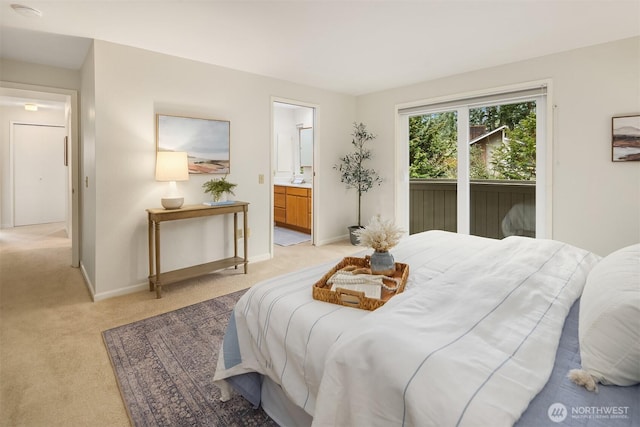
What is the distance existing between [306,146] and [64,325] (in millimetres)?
4959

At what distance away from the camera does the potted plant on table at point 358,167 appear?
5227 mm

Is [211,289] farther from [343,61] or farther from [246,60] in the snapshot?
[343,61]

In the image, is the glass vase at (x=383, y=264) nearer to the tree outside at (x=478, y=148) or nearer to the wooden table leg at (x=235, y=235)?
the wooden table leg at (x=235, y=235)

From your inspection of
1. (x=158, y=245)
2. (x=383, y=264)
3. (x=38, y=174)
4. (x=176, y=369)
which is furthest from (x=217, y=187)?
(x=38, y=174)

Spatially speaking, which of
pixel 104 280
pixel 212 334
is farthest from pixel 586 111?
pixel 104 280

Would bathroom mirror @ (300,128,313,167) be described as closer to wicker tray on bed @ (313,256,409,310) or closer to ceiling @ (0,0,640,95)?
ceiling @ (0,0,640,95)

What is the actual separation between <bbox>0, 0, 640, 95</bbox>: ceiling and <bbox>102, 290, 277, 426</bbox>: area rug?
92.4 inches

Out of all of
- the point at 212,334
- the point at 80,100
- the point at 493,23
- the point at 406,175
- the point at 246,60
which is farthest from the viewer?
the point at 406,175

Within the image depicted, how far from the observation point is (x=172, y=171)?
3.23m

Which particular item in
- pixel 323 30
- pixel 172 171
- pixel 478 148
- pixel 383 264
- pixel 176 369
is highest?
pixel 323 30

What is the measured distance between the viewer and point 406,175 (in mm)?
4949

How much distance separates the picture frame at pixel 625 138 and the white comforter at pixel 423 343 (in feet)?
6.57

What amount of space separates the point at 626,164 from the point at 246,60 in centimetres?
383

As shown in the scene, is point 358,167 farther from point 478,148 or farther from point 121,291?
point 121,291
